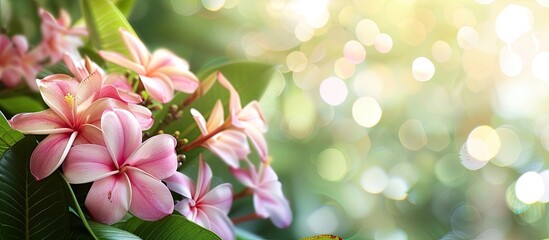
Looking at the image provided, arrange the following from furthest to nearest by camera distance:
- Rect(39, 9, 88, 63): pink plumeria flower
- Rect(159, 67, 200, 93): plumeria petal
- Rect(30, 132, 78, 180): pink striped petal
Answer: Rect(39, 9, 88, 63): pink plumeria flower → Rect(159, 67, 200, 93): plumeria petal → Rect(30, 132, 78, 180): pink striped petal

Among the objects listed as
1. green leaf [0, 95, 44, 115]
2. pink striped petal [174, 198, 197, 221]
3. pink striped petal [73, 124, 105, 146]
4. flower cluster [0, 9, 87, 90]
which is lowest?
green leaf [0, 95, 44, 115]

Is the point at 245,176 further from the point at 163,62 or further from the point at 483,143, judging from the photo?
the point at 483,143

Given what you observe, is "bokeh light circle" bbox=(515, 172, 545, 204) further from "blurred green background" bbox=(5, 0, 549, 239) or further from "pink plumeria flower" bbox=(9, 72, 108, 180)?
"pink plumeria flower" bbox=(9, 72, 108, 180)

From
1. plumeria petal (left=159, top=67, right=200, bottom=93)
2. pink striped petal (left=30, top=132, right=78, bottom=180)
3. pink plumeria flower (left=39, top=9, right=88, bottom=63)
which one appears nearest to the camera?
pink striped petal (left=30, top=132, right=78, bottom=180)

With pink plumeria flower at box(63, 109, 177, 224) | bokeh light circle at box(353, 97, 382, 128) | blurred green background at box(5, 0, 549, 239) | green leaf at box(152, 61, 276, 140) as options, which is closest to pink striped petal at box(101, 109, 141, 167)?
pink plumeria flower at box(63, 109, 177, 224)

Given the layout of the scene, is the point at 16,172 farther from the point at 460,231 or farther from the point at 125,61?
the point at 460,231

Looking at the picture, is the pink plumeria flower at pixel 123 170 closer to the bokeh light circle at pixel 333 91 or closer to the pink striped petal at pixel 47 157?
the pink striped petal at pixel 47 157

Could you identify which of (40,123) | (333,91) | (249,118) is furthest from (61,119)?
(333,91)

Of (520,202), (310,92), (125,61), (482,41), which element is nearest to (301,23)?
(310,92)
